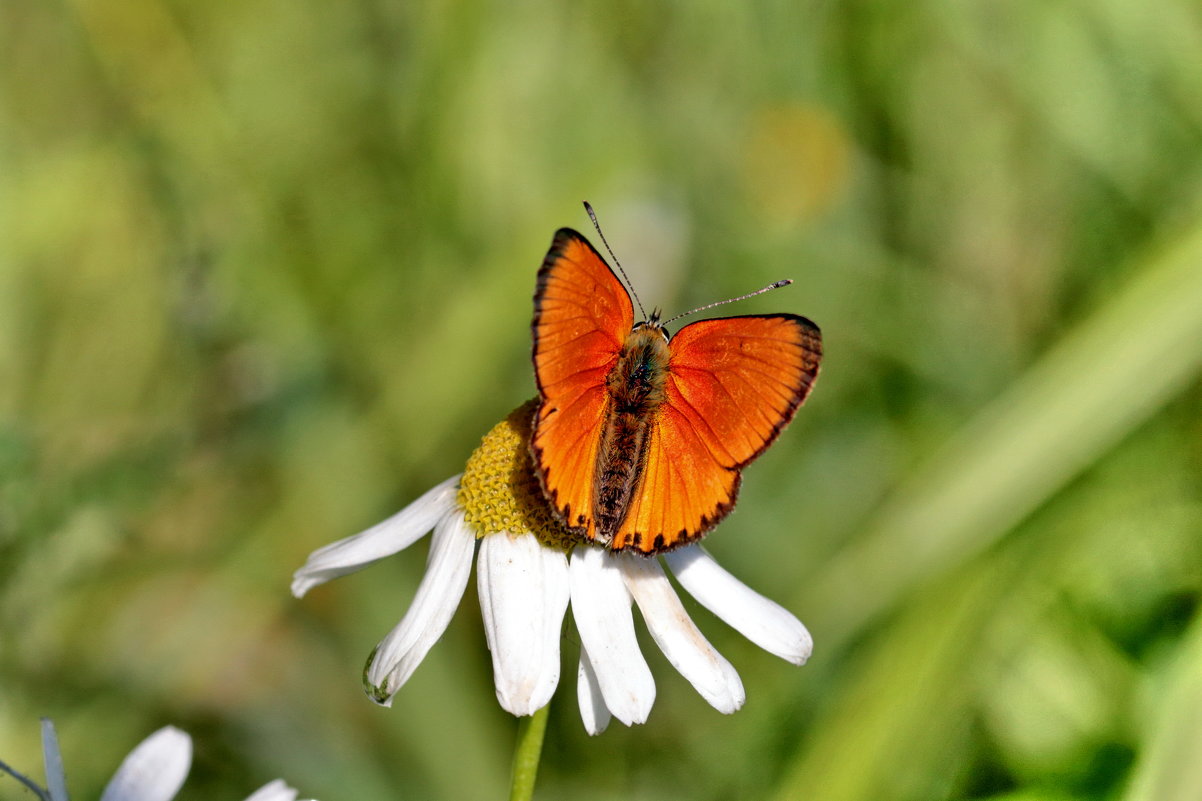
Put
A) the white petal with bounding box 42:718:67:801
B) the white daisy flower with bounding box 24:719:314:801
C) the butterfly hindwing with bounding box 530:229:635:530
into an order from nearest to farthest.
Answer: the white petal with bounding box 42:718:67:801 < the white daisy flower with bounding box 24:719:314:801 < the butterfly hindwing with bounding box 530:229:635:530

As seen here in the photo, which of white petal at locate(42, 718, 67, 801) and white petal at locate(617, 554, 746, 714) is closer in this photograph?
white petal at locate(42, 718, 67, 801)

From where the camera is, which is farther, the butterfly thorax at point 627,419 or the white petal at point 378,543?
the white petal at point 378,543

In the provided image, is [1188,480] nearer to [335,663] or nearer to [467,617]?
[467,617]

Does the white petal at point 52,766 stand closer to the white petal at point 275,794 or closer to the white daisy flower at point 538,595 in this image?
the white petal at point 275,794

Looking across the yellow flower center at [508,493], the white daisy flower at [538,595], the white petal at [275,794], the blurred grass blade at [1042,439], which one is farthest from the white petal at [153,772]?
the blurred grass blade at [1042,439]

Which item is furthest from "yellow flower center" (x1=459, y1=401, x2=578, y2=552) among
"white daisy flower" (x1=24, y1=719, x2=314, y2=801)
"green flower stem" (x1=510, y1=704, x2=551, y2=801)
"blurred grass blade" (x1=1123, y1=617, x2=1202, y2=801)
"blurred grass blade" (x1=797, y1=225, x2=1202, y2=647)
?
"blurred grass blade" (x1=797, y1=225, x2=1202, y2=647)

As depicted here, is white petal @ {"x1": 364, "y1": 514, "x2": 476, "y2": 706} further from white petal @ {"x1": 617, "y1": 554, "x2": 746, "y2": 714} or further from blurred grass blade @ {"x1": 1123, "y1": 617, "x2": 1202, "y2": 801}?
blurred grass blade @ {"x1": 1123, "y1": 617, "x2": 1202, "y2": 801}

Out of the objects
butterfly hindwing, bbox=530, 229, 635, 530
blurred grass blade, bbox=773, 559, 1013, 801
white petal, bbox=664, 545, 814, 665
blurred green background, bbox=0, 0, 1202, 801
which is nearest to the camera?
butterfly hindwing, bbox=530, 229, 635, 530
